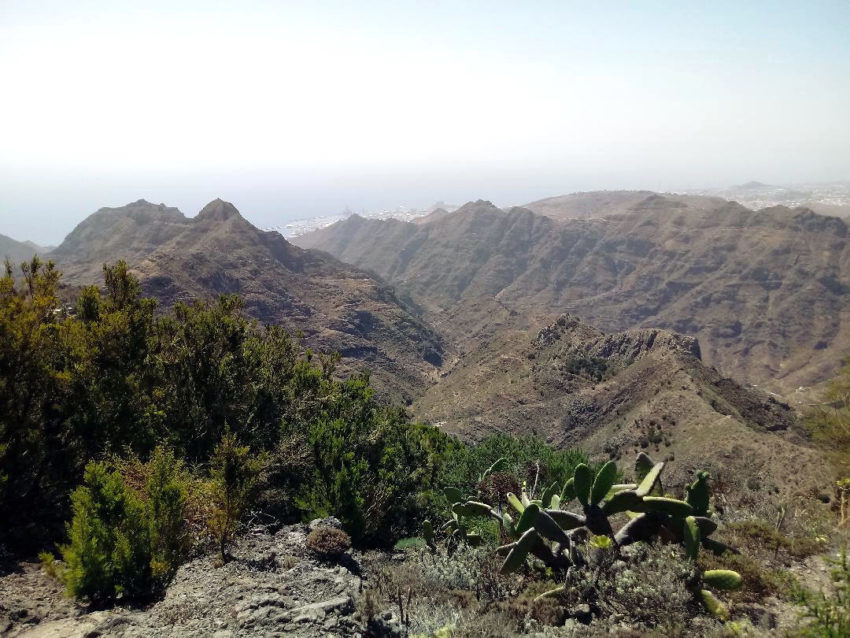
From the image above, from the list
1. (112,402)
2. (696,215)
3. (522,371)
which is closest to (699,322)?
(696,215)

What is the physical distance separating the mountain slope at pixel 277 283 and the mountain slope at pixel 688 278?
79.3 feet

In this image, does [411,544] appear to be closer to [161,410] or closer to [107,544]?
[107,544]

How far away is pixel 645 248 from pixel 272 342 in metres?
174

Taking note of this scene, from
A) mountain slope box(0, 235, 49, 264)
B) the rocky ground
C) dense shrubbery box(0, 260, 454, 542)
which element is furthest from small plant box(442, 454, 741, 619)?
mountain slope box(0, 235, 49, 264)

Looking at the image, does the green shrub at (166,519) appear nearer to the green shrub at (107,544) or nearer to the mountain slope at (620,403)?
the green shrub at (107,544)

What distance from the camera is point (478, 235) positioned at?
198000 millimetres

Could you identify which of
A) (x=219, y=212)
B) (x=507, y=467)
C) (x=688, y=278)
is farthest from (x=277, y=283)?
(x=688, y=278)

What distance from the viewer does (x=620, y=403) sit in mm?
48156

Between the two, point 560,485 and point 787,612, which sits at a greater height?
point 787,612

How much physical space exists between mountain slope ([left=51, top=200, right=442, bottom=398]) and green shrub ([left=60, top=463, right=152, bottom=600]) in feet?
196

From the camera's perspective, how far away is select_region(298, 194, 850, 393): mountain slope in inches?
4375

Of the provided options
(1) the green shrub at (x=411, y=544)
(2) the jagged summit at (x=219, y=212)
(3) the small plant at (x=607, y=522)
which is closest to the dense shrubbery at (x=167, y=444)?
(1) the green shrub at (x=411, y=544)

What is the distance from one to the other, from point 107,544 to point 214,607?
1.78 metres

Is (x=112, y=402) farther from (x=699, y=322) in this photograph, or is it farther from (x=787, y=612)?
(x=699, y=322)
